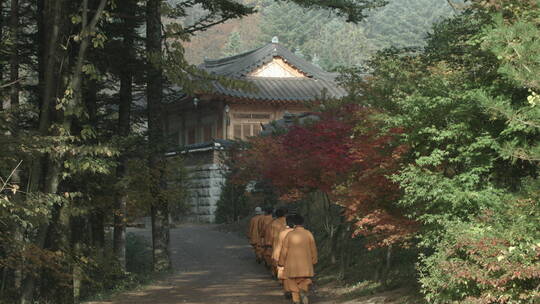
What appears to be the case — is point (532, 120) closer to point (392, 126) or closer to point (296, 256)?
point (392, 126)

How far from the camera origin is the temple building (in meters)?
35.0

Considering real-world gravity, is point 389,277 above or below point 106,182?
below

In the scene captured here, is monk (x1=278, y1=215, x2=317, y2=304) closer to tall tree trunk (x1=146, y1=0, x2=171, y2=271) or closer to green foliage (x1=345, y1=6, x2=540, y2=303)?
green foliage (x1=345, y1=6, x2=540, y2=303)

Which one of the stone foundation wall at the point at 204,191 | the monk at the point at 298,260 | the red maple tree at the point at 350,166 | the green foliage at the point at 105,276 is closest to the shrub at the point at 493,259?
the red maple tree at the point at 350,166

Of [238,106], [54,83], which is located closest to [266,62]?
[238,106]

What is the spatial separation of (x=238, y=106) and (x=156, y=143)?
18.2 metres

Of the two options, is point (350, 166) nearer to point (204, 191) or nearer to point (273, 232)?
point (273, 232)

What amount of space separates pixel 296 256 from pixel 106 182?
6092 mm

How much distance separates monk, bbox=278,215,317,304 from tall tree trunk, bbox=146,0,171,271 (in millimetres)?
6815

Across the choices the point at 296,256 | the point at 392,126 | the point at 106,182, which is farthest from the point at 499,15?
the point at 106,182

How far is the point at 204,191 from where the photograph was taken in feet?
118

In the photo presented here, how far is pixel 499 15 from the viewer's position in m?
9.10

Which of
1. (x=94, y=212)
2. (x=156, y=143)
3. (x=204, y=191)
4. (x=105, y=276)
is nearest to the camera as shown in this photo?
(x=94, y=212)

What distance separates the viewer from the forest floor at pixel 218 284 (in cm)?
1383
